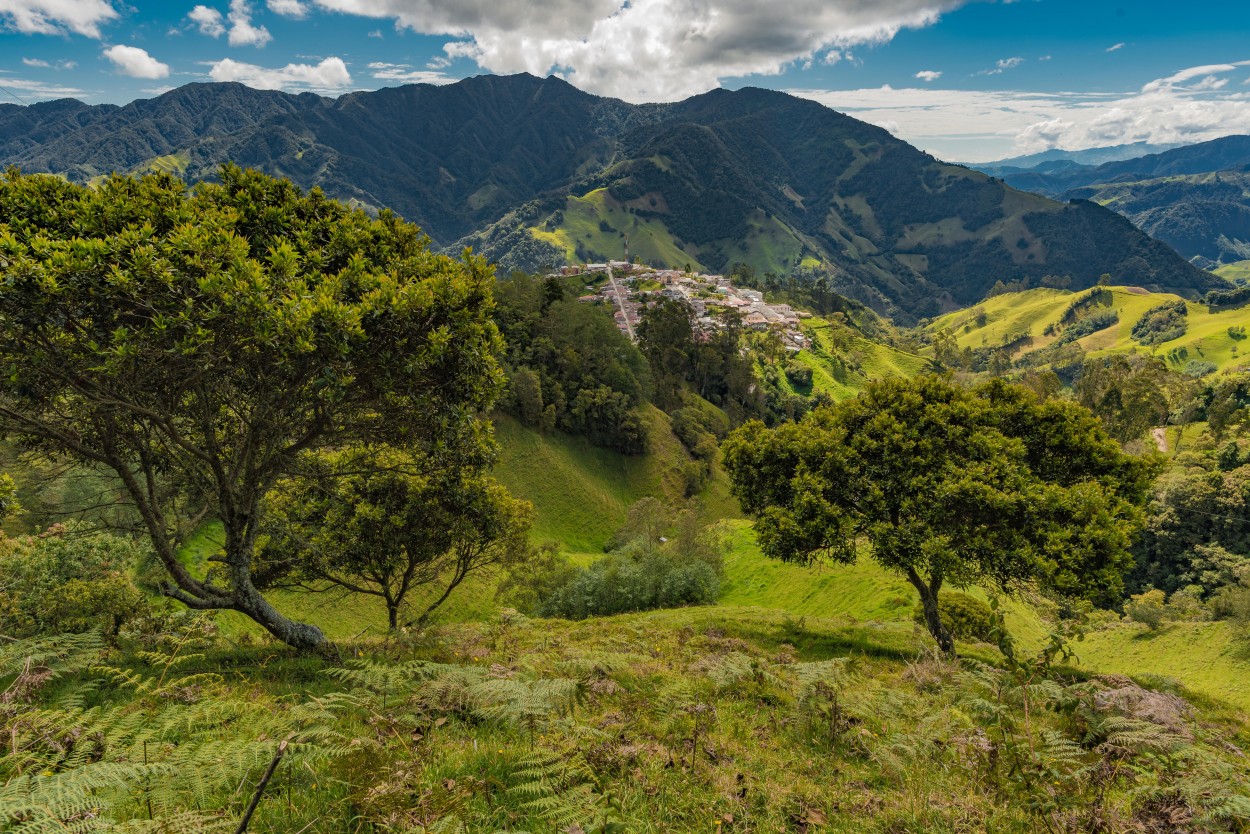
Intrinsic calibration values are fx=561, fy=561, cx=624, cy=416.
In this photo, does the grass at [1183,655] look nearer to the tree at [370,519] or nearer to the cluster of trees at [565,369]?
the tree at [370,519]

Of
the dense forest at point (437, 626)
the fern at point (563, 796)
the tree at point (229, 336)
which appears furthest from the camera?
the tree at point (229, 336)

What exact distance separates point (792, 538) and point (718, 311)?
157764 millimetres

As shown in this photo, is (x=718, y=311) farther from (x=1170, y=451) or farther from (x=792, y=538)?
(x=792, y=538)

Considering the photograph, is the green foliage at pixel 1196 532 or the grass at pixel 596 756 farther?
the green foliage at pixel 1196 532

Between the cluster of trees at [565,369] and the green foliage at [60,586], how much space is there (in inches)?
1999

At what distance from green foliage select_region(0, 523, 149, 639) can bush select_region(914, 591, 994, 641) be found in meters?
34.7

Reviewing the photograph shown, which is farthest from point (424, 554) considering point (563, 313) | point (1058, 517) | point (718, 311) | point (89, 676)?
point (718, 311)

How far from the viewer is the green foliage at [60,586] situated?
2138 centimetres

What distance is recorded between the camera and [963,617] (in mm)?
28703

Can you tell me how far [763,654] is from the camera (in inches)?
739

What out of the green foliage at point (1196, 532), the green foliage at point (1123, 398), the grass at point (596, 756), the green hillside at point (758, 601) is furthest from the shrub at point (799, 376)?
the grass at point (596, 756)

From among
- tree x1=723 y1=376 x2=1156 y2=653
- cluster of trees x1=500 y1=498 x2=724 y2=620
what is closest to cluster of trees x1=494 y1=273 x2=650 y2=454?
cluster of trees x1=500 y1=498 x2=724 y2=620

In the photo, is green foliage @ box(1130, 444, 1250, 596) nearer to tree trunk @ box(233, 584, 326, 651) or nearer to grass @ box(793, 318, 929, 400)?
grass @ box(793, 318, 929, 400)

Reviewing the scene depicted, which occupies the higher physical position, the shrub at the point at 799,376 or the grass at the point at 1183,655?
the shrub at the point at 799,376
